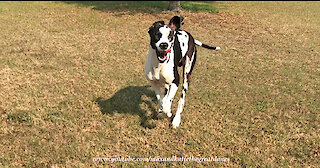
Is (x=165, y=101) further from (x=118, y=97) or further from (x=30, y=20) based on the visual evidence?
(x=30, y=20)

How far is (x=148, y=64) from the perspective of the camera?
15.6ft

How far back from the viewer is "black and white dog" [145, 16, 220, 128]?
4.18m

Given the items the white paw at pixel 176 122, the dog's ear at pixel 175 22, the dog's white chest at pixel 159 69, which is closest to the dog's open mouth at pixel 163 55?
the dog's white chest at pixel 159 69

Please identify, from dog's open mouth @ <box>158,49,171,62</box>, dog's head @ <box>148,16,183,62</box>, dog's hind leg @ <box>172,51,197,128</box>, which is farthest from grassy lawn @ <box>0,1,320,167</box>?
dog's head @ <box>148,16,183,62</box>

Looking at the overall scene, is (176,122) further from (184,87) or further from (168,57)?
(168,57)

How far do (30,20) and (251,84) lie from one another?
13489 mm

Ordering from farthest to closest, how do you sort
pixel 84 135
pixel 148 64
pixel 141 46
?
pixel 141 46 → pixel 84 135 → pixel 148 64

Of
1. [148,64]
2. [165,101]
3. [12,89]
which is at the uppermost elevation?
[148,64]

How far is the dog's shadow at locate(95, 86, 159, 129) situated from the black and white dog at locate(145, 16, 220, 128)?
0.65m

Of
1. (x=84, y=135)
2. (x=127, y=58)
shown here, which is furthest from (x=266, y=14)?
(x=84, y=135)

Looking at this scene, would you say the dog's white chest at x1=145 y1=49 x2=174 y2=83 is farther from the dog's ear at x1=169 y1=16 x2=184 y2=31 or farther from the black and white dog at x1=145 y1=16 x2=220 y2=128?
the dog's ear at x1=169 y1=16 x2=184 y2=31

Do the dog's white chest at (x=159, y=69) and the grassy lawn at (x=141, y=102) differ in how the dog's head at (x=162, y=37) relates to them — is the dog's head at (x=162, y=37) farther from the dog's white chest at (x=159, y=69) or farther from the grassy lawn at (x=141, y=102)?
the grassy lawn at (x=141, y=102)

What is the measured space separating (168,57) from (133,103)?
2.15 metres

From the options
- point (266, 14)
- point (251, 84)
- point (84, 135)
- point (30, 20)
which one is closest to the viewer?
point (84, 135)
